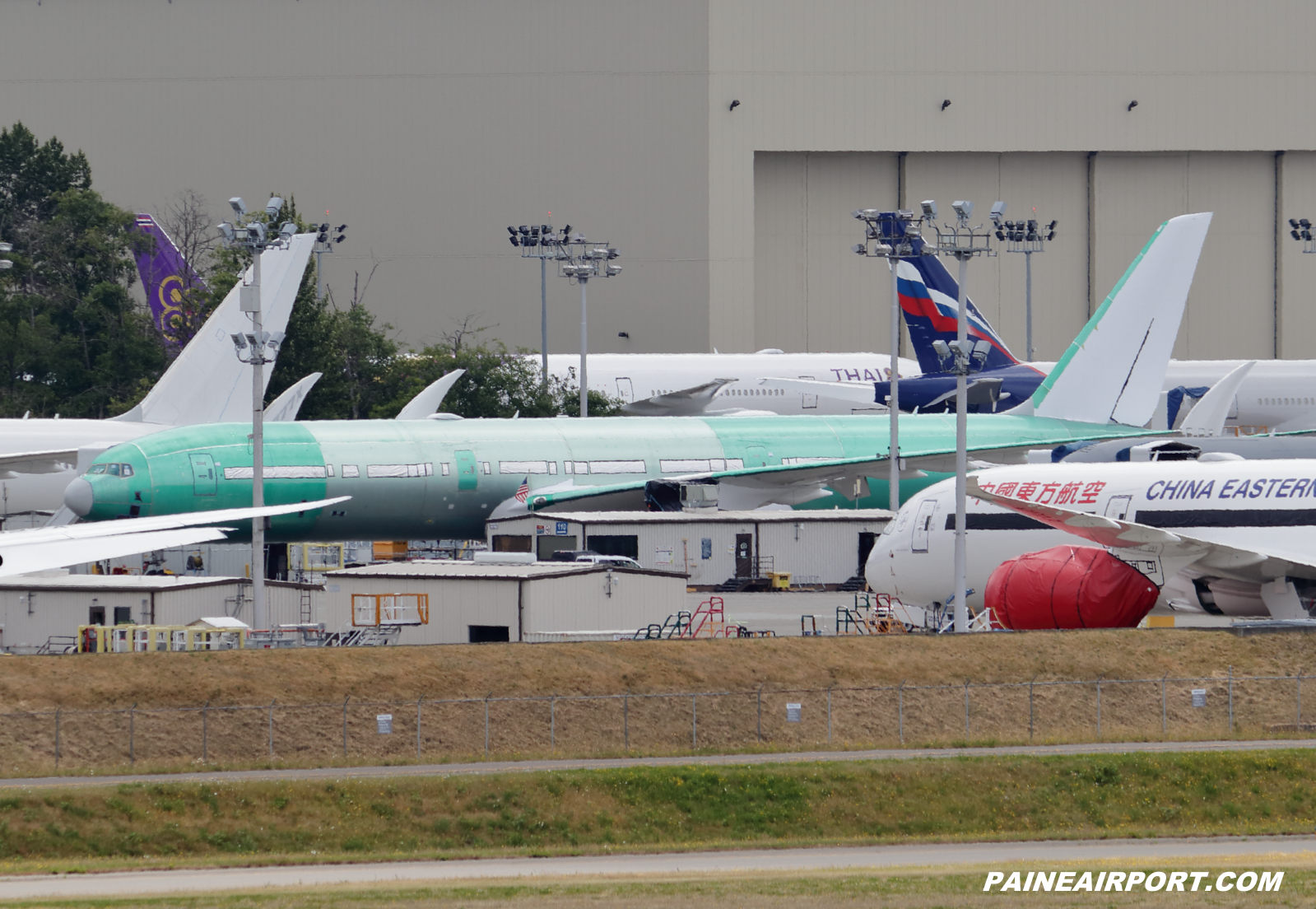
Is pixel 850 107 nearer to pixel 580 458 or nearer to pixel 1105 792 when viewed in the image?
pixel 580 458

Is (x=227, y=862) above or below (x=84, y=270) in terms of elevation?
below

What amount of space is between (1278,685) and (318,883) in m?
20.2

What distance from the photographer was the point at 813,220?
104 metres

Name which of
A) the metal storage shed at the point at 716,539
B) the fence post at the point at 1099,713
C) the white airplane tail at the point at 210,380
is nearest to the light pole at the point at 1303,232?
the metal storage shed at the point at 716,539

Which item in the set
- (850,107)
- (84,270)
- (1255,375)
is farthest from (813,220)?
(84,270)

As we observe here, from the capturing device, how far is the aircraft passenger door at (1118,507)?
124 ft

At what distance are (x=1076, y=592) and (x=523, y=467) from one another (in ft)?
70.8

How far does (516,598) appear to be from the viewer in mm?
38500

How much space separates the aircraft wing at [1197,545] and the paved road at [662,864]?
10442 millimetres

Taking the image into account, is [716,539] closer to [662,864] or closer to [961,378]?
[961,378]

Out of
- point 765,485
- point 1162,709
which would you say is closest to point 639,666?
point 1162,709

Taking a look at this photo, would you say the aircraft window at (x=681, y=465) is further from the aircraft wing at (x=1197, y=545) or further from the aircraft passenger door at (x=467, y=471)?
the aircraft wing at (x=1197, y=545)

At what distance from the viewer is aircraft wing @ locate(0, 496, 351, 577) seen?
60.5 ft

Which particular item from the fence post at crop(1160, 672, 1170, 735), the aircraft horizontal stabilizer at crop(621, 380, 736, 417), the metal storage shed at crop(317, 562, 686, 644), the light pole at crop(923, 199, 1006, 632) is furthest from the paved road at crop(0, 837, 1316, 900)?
the aircraft horizontal stabilizer at crop(621, 380, 736, 417)
